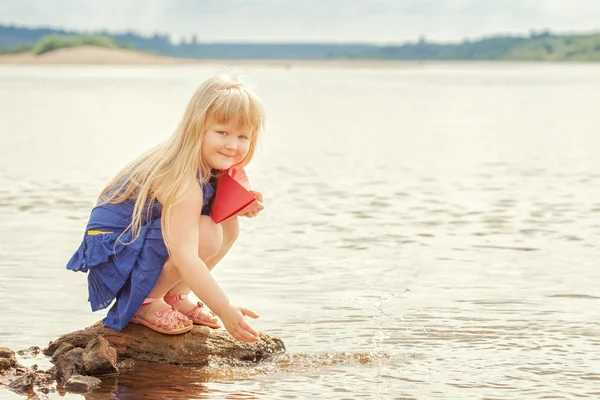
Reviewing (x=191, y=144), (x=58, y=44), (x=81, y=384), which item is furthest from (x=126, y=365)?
(x=58, y=44)

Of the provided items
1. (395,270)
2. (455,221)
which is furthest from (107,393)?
(455,221)

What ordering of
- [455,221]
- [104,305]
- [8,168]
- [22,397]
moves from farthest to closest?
[8,168]
[455,221]
[104,305]
[22,397]

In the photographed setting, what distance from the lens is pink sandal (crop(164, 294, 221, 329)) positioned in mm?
5512

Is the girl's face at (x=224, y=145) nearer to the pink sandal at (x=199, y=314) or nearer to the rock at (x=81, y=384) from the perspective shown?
the pink sandal at (x=199, y=314)

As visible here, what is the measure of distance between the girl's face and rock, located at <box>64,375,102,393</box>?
1081 mm

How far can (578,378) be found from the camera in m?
5.05

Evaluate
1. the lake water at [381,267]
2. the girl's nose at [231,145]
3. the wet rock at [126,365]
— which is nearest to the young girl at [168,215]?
the girl's nose at [231,145]

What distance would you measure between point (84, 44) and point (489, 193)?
97509mm

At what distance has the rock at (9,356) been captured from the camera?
5090 mm

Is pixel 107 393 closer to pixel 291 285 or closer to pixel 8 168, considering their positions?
pixel 291 285

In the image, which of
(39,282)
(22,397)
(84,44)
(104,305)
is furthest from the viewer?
(84,44)

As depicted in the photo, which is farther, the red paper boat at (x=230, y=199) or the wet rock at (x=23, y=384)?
the red paper boat at (x=230, y=199)

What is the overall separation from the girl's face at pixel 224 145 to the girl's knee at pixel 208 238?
257 mm

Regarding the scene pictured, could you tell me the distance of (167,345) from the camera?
5344mm
